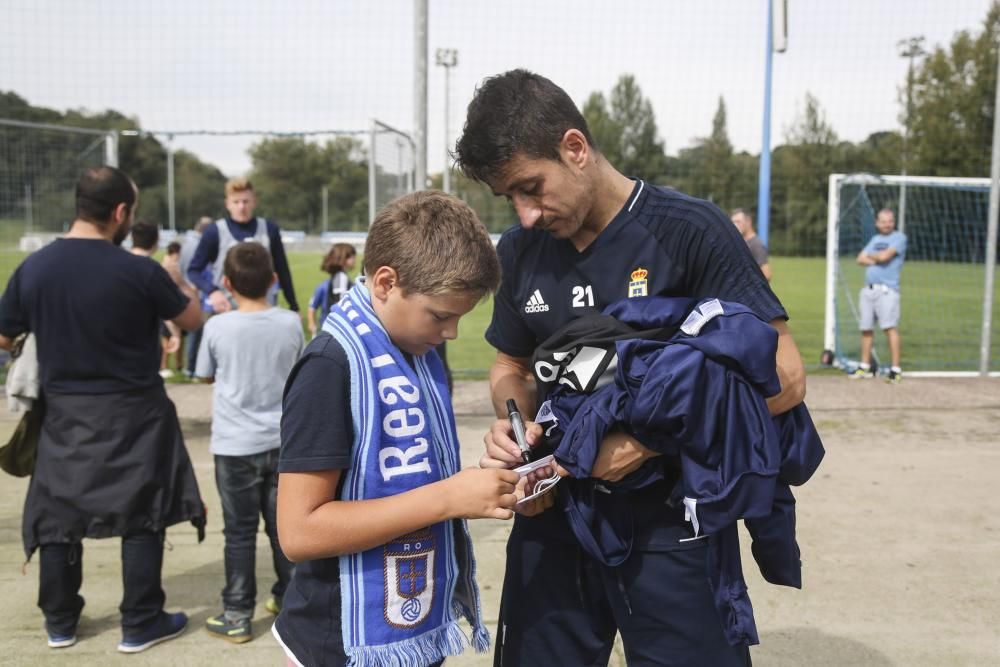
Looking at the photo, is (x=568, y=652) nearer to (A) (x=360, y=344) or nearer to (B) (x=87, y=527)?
(A) (x=360, y=344)

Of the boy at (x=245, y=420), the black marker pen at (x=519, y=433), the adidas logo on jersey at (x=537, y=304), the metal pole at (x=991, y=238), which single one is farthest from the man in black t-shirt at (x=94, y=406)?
the metal pole at (x=991, y=238)

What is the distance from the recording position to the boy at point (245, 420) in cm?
377

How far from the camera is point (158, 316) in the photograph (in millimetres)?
3742

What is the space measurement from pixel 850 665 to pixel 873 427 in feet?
14.4

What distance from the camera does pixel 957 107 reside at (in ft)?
86.6

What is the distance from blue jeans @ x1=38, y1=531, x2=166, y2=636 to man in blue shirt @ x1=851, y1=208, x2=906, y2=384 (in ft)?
27.4

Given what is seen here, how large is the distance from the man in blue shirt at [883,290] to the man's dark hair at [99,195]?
8521 millimetres

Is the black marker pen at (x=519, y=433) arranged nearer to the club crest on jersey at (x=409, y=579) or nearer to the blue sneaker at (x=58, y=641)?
the club crest on jersey at (x=409, y=579)

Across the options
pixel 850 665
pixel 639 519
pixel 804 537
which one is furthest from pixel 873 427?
pixel 639 519

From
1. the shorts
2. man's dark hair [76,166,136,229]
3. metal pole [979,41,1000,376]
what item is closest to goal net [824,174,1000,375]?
metal pole [979,41,1000,376]

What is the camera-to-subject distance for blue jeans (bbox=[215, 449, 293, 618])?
378cm

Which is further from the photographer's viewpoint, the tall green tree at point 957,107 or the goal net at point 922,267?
the tall green tree at point 957,107

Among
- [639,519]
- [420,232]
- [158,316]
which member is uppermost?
[420,232]

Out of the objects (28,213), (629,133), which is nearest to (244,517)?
(28,213)
